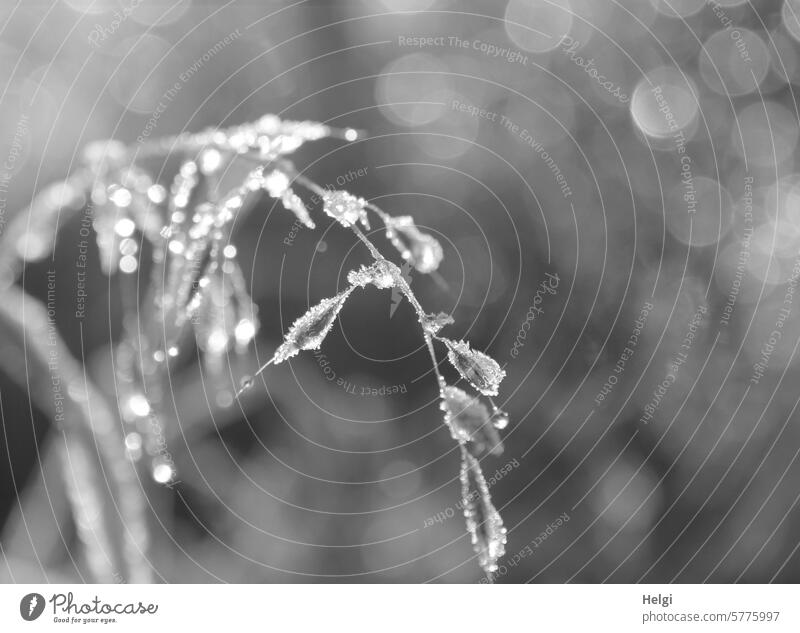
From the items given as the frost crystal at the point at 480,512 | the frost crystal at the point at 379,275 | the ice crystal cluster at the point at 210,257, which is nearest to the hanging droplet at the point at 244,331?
A: the ice crystal cluster at the point at 210,257

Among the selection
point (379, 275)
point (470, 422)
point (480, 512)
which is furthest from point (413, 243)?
point (480, 512)

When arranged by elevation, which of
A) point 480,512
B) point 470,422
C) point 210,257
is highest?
point 210,257

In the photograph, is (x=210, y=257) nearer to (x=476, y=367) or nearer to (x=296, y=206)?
(x=296, y=206)

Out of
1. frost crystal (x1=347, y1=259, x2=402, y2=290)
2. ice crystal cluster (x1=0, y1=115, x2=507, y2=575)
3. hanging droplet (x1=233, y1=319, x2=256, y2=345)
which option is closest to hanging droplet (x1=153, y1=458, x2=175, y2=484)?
ice crystal cluster (x1=0, y1=115, x2=507, y2=575)

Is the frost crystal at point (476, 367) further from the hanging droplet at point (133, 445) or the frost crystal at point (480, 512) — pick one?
the hanging droplet at point (133, 445)

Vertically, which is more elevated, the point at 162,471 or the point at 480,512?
the point at 162,471
